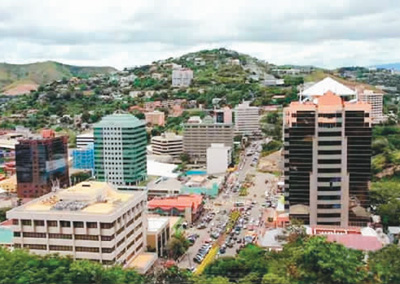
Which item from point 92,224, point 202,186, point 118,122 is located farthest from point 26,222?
point 118,122

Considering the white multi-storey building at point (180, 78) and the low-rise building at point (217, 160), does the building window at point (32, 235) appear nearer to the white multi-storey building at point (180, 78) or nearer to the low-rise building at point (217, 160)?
the low-rise building at point (217, 160)

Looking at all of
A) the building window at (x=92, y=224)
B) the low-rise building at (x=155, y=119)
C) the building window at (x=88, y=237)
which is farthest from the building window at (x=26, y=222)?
the low-rise building at (x=155, y=119)

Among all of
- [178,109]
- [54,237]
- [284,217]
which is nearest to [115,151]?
[284,217]

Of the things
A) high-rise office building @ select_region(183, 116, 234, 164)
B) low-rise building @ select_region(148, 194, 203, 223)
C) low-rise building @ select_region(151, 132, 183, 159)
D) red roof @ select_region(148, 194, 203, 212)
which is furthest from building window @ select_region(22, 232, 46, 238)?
low-rise building @ select_region(151, 132, 183, 159)

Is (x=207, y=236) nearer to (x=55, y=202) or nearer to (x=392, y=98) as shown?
(x=55, y=202)

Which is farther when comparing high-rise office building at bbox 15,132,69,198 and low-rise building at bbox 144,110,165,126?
low-rise building at bbox 144,110,165,126

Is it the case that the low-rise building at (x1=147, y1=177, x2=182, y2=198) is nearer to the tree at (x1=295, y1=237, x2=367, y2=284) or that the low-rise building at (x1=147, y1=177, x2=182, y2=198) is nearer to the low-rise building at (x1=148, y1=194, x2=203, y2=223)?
the low-rise building at (x1=148, y1=194, x2=203, y2=223)

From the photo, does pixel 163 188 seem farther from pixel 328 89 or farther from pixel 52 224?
pixel 52 224
